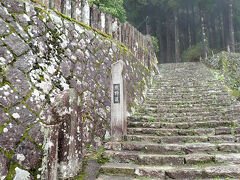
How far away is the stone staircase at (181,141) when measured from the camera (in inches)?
115

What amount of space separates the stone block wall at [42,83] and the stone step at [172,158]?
72 centimetres

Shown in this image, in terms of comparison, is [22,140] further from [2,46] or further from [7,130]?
[2,46]

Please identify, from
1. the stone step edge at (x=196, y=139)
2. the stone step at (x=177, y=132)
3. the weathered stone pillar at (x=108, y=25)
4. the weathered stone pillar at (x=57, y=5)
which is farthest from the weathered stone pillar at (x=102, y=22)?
the stone step edge at (x=196, y=139)

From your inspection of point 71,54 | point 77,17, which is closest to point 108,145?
point 71,54

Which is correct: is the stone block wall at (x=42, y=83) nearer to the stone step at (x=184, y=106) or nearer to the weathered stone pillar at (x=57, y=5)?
the weathered stone pillar at (x=57, y=5)

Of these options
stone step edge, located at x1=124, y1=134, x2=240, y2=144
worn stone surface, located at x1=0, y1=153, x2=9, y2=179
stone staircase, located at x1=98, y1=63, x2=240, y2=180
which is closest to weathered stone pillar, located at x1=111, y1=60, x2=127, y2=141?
stone staircase, located at x1=98, y1=63, x2=240, y2=180

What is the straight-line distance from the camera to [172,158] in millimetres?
3230

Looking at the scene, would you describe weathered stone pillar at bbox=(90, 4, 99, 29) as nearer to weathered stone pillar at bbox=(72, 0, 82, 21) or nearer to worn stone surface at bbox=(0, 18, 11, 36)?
weathered stone pillar at bbox=(72, 0, 82, 21)

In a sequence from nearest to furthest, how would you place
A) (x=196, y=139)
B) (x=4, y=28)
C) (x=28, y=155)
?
(x=28, y=155) → (x=4, y=28) → (x=196, y=139)

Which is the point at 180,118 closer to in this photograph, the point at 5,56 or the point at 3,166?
the point at 3,166

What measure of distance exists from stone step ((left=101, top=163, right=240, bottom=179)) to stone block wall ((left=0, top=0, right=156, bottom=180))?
0.71 meters

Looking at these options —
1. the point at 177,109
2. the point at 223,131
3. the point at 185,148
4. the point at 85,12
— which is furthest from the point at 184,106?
the point at 85,12

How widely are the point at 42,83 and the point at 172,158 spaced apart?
249 centimetres

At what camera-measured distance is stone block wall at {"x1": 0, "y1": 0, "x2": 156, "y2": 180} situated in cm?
257
